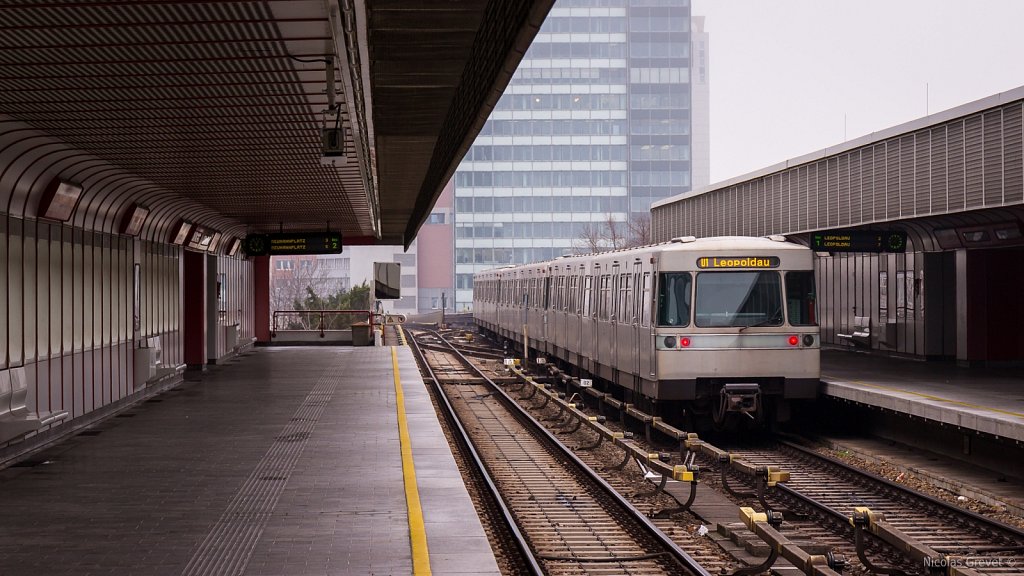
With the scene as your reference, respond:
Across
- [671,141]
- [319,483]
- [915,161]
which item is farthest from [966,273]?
[671,141]

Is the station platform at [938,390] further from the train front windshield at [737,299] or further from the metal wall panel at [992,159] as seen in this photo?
the metal wall panel at [992,159]

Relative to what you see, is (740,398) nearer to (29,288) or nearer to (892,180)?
(892,180)

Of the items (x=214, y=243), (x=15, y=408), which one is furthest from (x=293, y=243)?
(x=15, y=408)

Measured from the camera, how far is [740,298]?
15.5m

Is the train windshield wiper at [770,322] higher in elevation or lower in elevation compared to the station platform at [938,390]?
higher

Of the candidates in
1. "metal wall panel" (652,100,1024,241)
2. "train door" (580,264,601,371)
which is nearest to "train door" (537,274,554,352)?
"train door" (580,264,601,371)

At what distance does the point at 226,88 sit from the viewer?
8578 millimetres

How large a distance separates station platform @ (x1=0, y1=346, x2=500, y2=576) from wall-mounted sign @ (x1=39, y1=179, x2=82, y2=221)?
2.72 metres

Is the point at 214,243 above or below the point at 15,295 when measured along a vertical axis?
above

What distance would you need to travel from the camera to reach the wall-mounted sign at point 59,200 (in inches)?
478

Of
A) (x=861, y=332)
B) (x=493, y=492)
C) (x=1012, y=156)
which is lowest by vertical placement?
(x=493, y=492)

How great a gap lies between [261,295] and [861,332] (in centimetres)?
1789

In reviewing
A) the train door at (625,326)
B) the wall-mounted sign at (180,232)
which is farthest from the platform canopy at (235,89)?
the train door at (625,326)

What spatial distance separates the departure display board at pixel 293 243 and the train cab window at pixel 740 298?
445 inches
